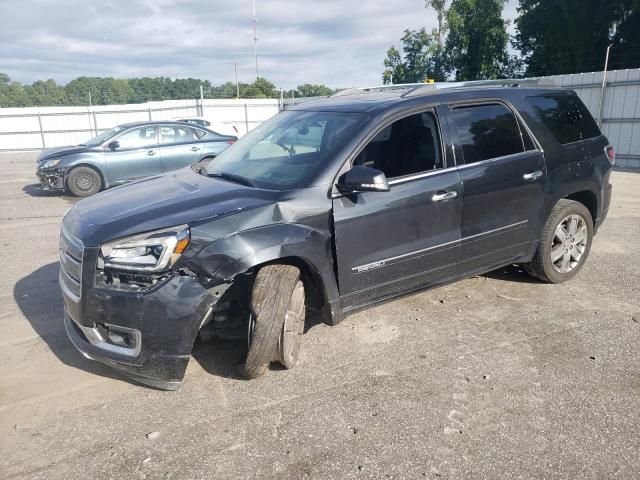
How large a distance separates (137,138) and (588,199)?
350 inches

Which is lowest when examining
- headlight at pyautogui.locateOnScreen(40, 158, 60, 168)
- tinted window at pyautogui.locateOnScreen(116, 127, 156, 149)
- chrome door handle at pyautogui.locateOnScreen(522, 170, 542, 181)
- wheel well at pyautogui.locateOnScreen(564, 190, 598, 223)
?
wheel well at pyautogui.locateOnScreen(564, 190, 598, 223)

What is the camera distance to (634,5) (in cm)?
2794

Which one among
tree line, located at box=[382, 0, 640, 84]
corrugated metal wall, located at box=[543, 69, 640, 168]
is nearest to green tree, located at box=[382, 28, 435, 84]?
tree line, located at box=[382, 0, 640, 84]

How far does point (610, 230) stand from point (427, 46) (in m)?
35.3

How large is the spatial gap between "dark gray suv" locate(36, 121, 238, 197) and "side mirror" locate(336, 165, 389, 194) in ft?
25.0

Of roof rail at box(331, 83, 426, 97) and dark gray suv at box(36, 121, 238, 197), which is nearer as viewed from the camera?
roof rail at box(331, 83, 426, 97)

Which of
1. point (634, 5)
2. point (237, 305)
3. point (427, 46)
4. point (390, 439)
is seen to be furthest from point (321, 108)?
point (427, 46)

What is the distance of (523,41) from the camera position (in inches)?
1483

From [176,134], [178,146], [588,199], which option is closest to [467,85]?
[588,199]

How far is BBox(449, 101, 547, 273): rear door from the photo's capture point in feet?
13.1

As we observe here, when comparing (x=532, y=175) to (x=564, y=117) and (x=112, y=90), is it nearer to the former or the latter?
(x=564, y=117)

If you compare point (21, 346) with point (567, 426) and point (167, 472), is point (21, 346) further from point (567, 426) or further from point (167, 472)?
point (567, 426)

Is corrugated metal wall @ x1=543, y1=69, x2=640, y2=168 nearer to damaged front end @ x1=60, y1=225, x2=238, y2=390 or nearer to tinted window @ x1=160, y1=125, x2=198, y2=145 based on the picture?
tinted window @ x1=160, y1=125, x2=198, y2=145

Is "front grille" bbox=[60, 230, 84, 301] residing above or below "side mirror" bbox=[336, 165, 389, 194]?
below
